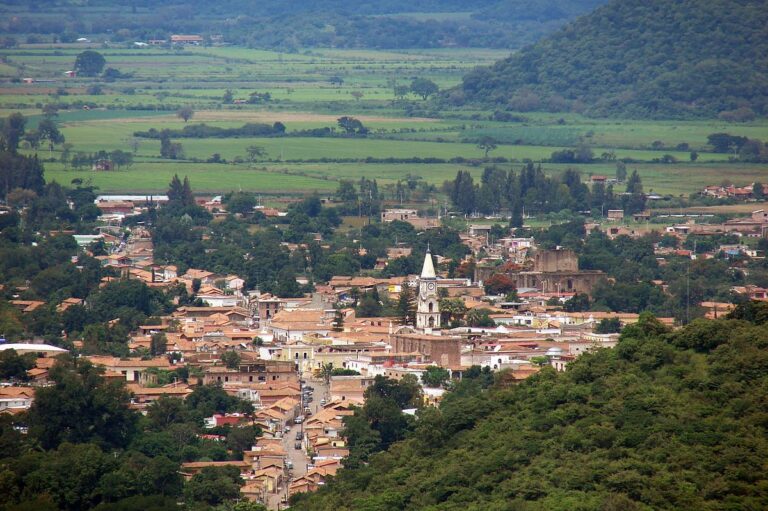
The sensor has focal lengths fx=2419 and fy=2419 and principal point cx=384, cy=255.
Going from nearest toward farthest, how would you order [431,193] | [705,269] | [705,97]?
[705,269] < [431,193] < [705,97]

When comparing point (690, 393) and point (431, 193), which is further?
point (431, 193)

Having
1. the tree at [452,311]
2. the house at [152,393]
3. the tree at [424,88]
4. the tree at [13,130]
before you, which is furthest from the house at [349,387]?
the tree at [424,88]

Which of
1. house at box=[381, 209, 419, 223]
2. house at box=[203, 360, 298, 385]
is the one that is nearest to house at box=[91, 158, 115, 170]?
house at box=[381, 209, 419, 223]

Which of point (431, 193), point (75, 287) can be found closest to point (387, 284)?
point (75, 287)

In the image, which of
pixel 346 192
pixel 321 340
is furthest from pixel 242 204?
pixel 321 340

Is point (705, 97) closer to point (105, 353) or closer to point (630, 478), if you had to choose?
point (105, 353)

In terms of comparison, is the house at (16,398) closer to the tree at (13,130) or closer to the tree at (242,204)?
the tree at (242,204)

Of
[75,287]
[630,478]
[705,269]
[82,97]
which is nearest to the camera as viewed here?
[630,478]

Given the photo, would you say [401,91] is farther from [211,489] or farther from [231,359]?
[211,489]
